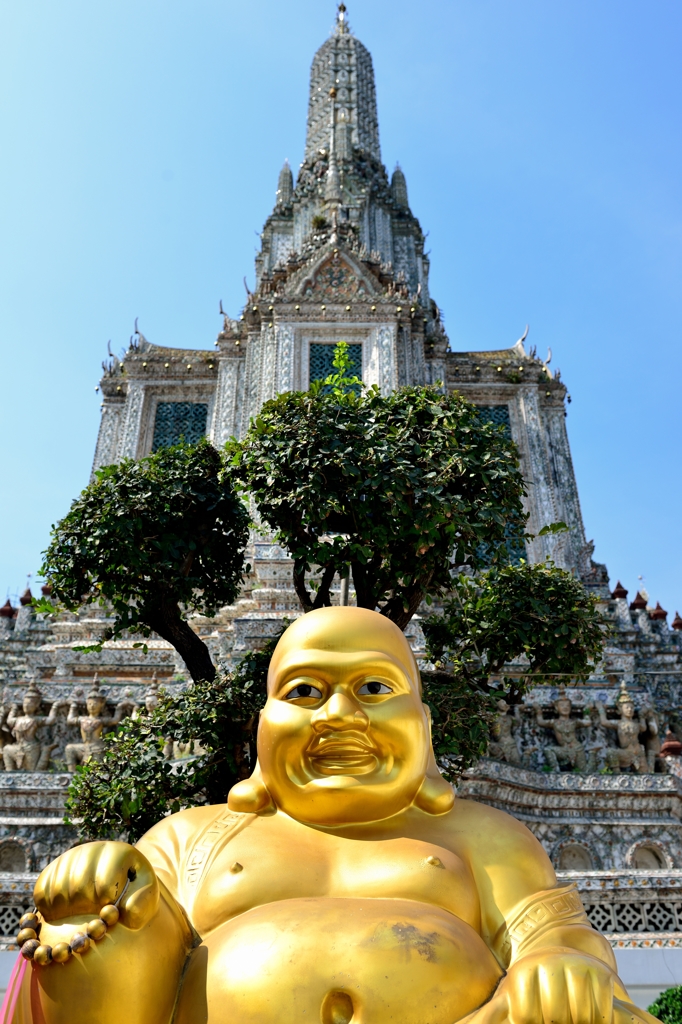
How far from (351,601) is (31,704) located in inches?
166

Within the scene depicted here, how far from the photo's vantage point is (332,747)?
2.93 metres

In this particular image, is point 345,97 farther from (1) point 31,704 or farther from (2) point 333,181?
(1) point 31,704

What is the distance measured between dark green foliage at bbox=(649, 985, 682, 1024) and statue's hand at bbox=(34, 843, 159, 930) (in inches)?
132

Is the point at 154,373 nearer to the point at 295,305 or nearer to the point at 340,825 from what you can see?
the point at 295,305

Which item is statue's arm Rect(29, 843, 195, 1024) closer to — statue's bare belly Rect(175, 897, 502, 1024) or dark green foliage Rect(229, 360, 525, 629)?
statue's bare belly Rect(175, 897, 502, 1024)

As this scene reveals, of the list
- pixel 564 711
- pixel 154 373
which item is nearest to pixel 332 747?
pixel 564 711

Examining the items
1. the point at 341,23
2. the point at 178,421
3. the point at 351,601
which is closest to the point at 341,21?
the point at 341,23

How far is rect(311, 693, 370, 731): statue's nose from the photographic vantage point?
9.43 ft

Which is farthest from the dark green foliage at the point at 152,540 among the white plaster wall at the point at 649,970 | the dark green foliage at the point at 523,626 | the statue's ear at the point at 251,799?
the white plaster wall at the point at 649,970

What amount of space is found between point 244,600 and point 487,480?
324 inches

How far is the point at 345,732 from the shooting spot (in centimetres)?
291

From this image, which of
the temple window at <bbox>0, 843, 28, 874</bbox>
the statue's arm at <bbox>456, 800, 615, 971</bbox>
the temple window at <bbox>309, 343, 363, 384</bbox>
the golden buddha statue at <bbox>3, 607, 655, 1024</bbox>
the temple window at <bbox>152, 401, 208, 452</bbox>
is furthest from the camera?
the temple window at <bbox>152, 401, 208, 452</bbox>

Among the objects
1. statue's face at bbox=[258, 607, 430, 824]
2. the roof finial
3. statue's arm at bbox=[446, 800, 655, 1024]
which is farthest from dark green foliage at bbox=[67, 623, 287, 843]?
the roof finial

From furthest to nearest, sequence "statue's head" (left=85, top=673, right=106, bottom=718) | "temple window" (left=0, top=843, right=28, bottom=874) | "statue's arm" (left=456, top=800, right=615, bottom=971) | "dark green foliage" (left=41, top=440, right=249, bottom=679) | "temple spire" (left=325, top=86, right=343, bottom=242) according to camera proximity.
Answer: "temple spire" (left=325, top=86, right=343, bottom=242), "statue's head" (left=85, top=673, right=106, bottom=718), "temple window" (left=0, top=843, right=28, bottom=874), "dark green foliage" (left=41, top=440, right=249, bottom=679), "statue's arm" (left=456, top=800, right=615, bottom=971)
